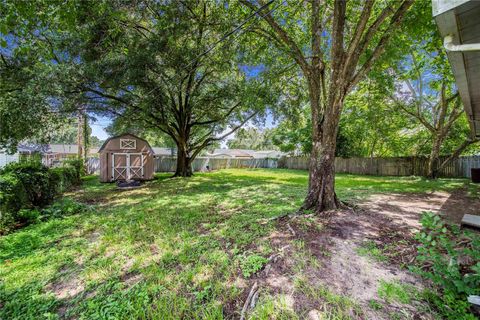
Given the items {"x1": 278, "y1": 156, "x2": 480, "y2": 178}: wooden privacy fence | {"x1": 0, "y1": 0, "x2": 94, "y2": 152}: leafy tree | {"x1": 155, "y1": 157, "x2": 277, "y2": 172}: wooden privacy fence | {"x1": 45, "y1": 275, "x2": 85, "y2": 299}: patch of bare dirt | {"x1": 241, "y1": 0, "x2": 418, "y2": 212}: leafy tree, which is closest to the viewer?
{"x1": 45, "y1": 275, "x2": 85, "y2": 299}: patch of bare dirt

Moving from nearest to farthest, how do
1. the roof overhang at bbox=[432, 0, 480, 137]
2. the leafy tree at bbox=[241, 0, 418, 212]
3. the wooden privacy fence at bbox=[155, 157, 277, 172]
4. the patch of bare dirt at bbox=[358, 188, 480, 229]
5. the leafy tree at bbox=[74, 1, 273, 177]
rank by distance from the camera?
the roof overhang at bbox=[432, 0, 480, 137], the leafy tree at bbox=[241, 0, 418, 212], the patch of bare dirt at bbox=[358, 188, 480, 229], the leafy tree at bbox=[74, 1, 273, 177], the wooden privacy fence at bbox=[155, 157, 277, 172]

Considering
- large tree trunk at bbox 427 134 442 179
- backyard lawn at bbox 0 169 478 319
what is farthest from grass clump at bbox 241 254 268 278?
large tree trunk at bbox 427 134 442 179

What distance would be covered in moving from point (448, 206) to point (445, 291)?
423 centimetres

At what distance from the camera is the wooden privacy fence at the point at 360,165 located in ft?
35.6

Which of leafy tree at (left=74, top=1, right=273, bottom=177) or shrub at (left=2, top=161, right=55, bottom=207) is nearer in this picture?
shrub at (left=2, top=161, right=55, bottom=207)

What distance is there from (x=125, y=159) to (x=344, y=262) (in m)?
11.4

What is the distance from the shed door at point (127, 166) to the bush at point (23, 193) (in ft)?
16.3

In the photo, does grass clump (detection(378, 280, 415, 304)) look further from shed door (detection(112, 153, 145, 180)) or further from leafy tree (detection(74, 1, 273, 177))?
shed door (detection(112, 153, 145, 180))

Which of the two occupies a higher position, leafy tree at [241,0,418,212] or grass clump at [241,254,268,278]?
leafy tree at [241,0,418,212]

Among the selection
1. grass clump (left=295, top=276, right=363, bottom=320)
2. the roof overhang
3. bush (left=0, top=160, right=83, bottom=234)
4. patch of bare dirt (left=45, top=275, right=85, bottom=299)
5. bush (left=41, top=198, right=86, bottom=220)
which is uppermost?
the roof overhang

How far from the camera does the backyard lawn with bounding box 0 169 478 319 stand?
5.81 ft

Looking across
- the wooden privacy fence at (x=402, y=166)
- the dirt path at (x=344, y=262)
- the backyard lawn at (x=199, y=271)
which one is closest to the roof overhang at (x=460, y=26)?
the dirt path at (x=344, y=262)

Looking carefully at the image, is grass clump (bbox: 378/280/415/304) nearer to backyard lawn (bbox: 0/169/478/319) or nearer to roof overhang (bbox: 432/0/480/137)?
backyard lawn (bbox: 0/169/478/319)

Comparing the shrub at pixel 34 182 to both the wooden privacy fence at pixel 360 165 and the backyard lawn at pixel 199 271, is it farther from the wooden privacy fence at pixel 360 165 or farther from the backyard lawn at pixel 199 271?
the wooden privacy fence at pixel 360 165
